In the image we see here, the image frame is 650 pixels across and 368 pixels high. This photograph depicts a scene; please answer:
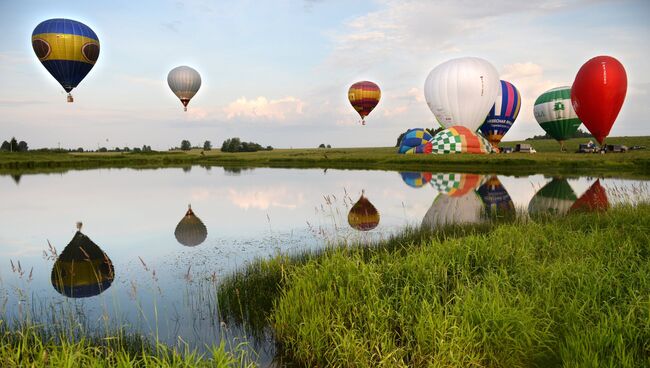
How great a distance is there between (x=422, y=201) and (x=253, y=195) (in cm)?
1045

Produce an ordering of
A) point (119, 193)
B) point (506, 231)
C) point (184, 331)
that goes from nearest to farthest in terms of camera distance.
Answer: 1. point (184, 331)
2. point (506, 231)
3. point (119, 193)

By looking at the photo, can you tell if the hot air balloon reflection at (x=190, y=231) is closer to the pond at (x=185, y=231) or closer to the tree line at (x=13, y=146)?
the pond at (x=185, y=231)

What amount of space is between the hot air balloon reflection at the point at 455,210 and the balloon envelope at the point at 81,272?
9.28 metres

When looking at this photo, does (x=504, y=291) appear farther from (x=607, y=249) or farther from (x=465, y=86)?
(x=465, y=86)

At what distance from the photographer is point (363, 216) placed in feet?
56.0

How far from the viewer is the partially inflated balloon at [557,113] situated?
166 ft

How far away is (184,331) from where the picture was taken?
6672 millimetres

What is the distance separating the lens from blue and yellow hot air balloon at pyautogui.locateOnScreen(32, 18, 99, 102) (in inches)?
1171

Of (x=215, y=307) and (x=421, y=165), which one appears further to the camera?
(x=421, y=165)

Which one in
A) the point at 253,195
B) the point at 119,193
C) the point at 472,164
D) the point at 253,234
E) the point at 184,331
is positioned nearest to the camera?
the point at 184,331

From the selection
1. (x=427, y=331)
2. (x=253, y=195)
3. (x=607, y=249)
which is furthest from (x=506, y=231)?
(x=253, y=195)

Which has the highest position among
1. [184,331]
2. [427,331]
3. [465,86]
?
[465,86]

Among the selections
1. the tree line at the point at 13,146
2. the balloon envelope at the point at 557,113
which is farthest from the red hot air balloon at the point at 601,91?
the tree line at the point at 13,146

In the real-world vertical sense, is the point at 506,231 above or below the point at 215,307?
above
